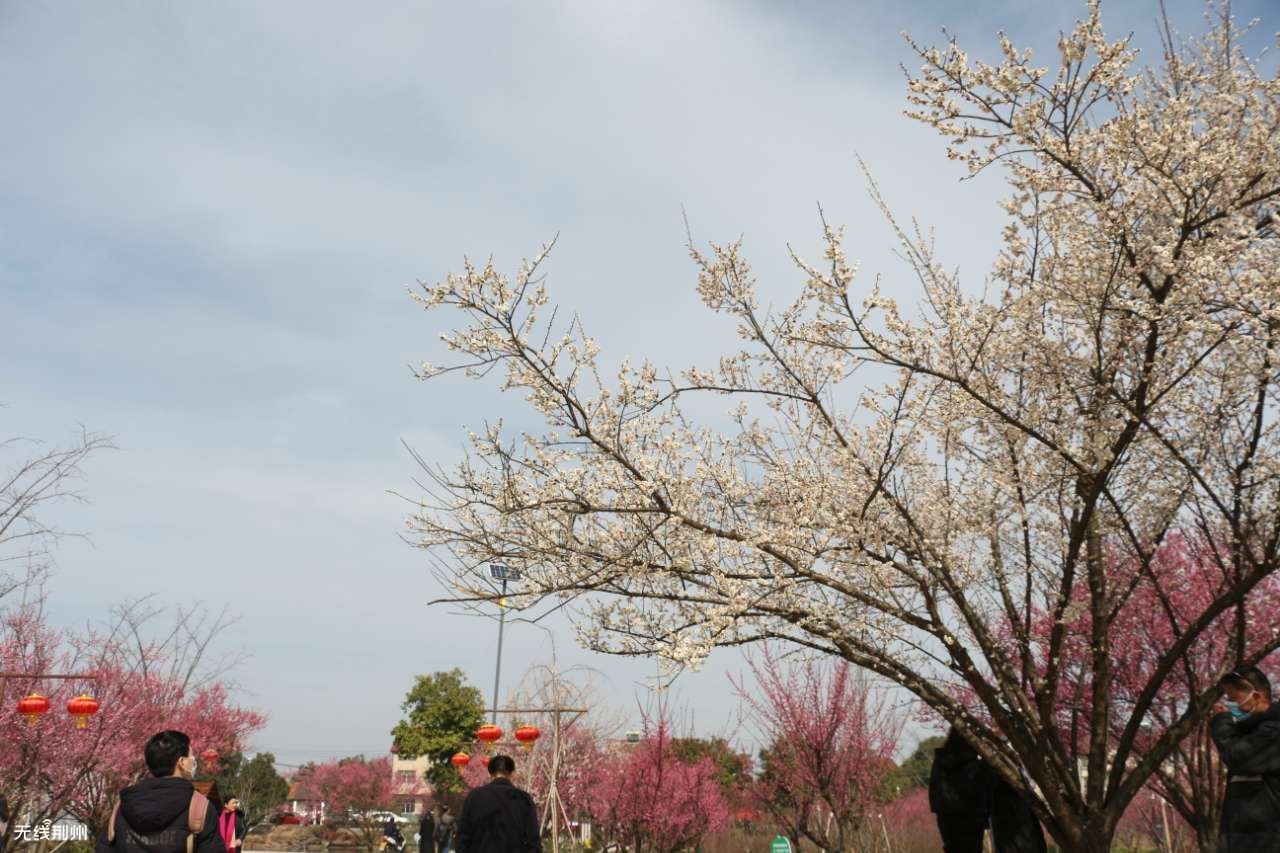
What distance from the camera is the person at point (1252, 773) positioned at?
3.96 meters

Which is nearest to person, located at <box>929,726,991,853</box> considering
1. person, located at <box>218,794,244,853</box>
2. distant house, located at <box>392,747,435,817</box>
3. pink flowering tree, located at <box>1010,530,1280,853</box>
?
pink flowering tree, located at <box>1010,530,1280,853</box>

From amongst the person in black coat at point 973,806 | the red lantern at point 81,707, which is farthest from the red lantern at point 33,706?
the person in black coat at point 973,806

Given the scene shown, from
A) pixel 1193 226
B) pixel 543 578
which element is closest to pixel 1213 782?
pixel 1193 226

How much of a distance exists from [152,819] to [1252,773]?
4.60 metres

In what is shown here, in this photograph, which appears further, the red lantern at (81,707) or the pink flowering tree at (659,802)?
the pink flowering tree at (659,802)

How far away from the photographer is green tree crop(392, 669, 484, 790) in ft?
121

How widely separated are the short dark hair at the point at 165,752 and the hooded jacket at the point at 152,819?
0.26 feet

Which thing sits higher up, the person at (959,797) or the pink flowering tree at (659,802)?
the person at (959,797)

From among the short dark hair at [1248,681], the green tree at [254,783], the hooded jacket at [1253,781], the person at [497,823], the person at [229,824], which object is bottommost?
the green tree at [254,783]

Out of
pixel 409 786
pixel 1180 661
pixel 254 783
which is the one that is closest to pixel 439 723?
pixel 254 783

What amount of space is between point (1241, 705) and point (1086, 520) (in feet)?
5.32

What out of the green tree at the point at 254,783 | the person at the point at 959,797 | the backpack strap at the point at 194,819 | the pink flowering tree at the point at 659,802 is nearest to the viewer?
the backpack strap at the point at 194,819

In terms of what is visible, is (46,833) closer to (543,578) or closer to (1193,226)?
(543,578)

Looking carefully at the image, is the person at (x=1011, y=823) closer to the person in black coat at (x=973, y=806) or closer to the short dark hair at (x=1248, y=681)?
the person in black coat at (x=973, y=806)
